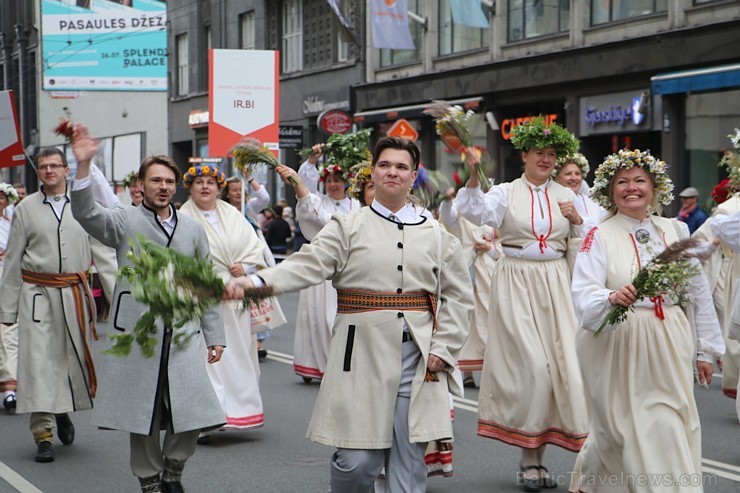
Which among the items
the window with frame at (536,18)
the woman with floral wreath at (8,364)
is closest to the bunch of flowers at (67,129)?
the woman with floral wreath at (8,364)

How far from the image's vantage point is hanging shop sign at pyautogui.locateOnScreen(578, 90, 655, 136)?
2119cm

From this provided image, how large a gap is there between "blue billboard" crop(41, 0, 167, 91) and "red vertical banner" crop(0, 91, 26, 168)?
36.4ft

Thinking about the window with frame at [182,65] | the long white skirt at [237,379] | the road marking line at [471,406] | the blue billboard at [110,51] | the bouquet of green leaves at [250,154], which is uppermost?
the window with frame at [182,65]

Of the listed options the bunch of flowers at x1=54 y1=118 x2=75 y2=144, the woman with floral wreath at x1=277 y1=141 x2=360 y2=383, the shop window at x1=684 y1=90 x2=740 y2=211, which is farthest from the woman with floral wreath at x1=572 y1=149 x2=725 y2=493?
the shop window at x1=684 y1=90 x2=740 y2=211

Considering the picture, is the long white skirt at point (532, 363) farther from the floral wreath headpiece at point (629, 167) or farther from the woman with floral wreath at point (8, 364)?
the woman with floral wreath at point (8, 364)

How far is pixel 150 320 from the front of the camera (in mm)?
4750

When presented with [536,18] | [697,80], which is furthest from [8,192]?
[536,18]

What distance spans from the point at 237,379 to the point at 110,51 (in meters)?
20.4

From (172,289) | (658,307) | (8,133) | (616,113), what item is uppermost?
(616,113)

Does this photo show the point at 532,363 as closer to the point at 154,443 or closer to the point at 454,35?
the point at 154,443

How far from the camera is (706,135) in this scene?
67.2 feet

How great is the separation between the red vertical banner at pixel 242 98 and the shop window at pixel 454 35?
14122 mm

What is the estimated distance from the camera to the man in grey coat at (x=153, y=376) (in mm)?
6250

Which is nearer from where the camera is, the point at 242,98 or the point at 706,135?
the point at 242,98
